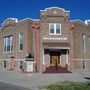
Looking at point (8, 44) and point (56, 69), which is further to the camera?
point (8, 44)

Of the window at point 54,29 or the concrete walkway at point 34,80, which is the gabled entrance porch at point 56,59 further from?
the concrete walkway at point 34,80

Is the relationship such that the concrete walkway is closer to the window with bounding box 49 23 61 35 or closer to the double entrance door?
the double entrance door

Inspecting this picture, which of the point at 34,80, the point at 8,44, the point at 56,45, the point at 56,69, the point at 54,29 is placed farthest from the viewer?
the point at 8,44

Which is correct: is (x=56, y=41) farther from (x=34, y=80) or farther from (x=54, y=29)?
(x=34, y=80)

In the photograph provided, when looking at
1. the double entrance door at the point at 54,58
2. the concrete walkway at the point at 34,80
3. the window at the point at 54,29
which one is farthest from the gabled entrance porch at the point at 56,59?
the concrete walkway at the point at 34,80

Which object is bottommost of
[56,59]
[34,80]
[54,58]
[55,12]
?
[34,80]

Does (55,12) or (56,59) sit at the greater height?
(55,12)

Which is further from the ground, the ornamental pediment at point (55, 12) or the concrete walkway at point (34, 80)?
the ornamental pediment at point (55, 12)

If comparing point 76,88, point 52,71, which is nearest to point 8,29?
point 52,71

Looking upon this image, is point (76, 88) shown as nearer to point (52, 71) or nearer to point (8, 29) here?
point (52, 71)

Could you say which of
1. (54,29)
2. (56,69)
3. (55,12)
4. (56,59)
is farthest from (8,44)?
(56,69)

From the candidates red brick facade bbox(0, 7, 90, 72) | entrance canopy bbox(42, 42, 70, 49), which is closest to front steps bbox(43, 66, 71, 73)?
red brick facade bbox(0, 7, 90, 72)

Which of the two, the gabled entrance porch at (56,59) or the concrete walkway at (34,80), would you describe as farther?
the gabled entrance porch at (56,59)

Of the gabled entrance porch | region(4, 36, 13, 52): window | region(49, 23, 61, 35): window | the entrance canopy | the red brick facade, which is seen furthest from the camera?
region(4, 36, 13, 52): window
